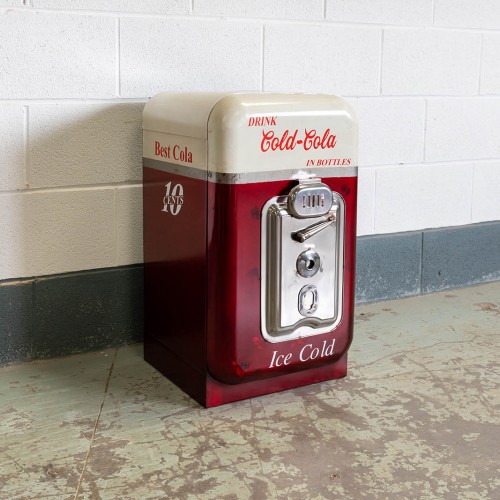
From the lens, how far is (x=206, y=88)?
94.7 inches

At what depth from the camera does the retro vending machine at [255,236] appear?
1.86m

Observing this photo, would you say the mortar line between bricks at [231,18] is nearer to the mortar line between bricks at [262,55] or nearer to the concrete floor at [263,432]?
the mortar line between bricks at [262,55]

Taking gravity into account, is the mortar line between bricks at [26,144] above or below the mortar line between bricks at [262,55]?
below

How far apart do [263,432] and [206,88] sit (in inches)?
42.6

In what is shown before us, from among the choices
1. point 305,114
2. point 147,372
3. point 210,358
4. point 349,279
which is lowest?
point 147,372

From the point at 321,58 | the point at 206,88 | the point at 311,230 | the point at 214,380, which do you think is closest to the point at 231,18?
the point at 206,88

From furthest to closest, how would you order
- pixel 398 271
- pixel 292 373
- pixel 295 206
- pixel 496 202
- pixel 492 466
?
1. pixel 496 202
2. pixel 398 271
3. pixel 292 373
4. pixel 295 206
5. pixel 492 466

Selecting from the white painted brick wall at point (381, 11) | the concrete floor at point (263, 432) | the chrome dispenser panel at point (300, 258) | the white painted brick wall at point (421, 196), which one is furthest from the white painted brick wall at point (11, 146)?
the white painted brick wall at point (421, 196)

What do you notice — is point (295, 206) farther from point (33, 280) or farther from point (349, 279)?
point (33, 280)

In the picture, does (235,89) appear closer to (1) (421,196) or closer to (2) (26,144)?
(2) (26,144)

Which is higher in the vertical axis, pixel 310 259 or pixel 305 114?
pixel 305 114

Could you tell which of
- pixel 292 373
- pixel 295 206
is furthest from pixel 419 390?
pixel 295 206

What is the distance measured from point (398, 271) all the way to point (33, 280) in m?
1.33

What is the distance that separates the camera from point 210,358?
1929 mm
